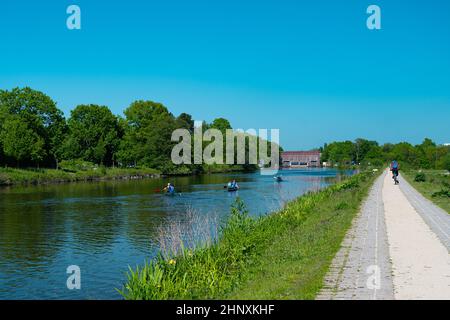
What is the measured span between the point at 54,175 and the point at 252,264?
55.0 meters

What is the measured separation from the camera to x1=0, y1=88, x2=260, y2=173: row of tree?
202ft

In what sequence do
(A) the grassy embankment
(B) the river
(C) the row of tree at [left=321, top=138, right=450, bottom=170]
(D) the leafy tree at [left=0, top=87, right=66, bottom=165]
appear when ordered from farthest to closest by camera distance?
(C) the row of tree at [left=321, top=138, right=450, bottom=170] → (D) the leafy tree at [left=0, top=87, right=66, bottom=165] → (B) the river → (A) the grassy embankment

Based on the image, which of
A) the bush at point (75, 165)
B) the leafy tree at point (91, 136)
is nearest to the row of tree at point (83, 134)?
the leafy tree at point (91, 136)

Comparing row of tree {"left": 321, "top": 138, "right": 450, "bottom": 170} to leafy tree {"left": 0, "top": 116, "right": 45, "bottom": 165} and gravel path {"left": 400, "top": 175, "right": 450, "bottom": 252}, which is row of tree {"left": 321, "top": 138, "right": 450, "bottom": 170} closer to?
gravel path {"left": 400, "top": 175, "right": 450, "bottom": 252}

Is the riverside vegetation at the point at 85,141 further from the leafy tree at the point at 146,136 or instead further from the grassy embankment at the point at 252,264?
the grassy embankment at the point at 252,264

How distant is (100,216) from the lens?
26891mm

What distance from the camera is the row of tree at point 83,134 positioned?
6159 centimetres

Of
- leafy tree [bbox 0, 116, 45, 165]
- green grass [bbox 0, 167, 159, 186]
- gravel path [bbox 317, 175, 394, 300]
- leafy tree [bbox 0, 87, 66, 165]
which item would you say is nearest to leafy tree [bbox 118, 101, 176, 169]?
green grass [bbox 0, 167, 159, 186]

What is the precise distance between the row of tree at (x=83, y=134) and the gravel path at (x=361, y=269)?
56.0 m

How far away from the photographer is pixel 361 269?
29.8 ft

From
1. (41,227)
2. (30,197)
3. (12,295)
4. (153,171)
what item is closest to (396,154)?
(153,171)
